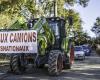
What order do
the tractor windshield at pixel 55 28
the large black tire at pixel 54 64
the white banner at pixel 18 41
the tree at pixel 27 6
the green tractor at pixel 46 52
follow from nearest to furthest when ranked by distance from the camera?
the white banner at pixel 18 41 < the large black tire at pixel 54 64 < the green tractor at pixel 46 52 < the tractor windshield at pixel 55 28 < the tree at pixel 27 6

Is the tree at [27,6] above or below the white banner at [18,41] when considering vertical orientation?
above

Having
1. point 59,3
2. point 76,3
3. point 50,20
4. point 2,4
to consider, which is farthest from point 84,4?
point 50,20

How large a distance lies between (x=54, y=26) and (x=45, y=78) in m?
5.09

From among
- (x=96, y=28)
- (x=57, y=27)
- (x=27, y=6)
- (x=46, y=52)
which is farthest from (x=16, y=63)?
(x=96, y=28)

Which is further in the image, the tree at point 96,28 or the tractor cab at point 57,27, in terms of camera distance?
the tree at point 96,28

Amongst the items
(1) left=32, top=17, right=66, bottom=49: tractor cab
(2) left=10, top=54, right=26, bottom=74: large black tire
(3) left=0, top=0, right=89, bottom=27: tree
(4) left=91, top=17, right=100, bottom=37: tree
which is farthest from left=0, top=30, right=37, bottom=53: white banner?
(4) left=91, top=17, right=100, bottom=37: tree

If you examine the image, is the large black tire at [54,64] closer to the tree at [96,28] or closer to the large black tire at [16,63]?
the large black tire at [16,63]

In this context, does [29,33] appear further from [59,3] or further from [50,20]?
[59,3]

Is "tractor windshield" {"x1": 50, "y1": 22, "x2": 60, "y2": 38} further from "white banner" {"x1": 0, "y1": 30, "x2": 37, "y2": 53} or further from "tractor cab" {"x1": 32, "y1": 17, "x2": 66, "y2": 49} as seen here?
"white banner" {"x1": 0, "y1": 30, "x2": 37, "y2": 53}

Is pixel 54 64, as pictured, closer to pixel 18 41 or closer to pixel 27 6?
pixel 18 41

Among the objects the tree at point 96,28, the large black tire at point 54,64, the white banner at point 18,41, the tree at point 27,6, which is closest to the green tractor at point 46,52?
the large black tire at point 54,64

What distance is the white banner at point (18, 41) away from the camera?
62.6ft

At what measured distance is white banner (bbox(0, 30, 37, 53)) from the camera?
19078 mm

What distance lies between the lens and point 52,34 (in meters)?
21.4
